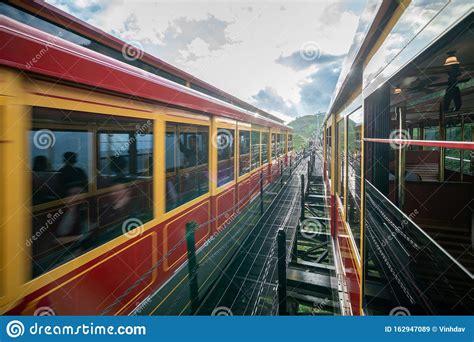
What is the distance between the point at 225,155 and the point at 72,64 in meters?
2.93

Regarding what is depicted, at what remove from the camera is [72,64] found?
1.47 m

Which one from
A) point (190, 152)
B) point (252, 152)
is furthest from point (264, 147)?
point (190, 152)

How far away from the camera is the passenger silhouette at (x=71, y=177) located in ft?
7.82

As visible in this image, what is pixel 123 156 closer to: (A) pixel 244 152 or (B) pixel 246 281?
(B) pixel 246 281

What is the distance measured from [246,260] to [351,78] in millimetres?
2751

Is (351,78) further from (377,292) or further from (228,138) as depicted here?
(228,138)

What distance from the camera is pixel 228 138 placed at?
4355 millimetres

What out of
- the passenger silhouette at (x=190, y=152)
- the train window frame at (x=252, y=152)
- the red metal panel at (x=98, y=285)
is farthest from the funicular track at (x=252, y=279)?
the train window frame at (x=252, y=152)

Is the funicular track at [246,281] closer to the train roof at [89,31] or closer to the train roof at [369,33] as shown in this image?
the train roof at [369,33]

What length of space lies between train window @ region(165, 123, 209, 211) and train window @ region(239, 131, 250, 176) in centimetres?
165

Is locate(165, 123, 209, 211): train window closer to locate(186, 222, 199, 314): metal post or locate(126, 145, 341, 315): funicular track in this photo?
locate(186, 222, 199, 314): metal post

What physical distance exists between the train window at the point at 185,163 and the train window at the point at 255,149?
2816 mm

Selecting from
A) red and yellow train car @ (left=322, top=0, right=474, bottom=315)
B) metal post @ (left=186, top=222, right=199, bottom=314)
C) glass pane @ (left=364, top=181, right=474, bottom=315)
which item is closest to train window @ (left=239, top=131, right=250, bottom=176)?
red and yellow train car @ (left=322, top=0, right=474, bottom=315)
